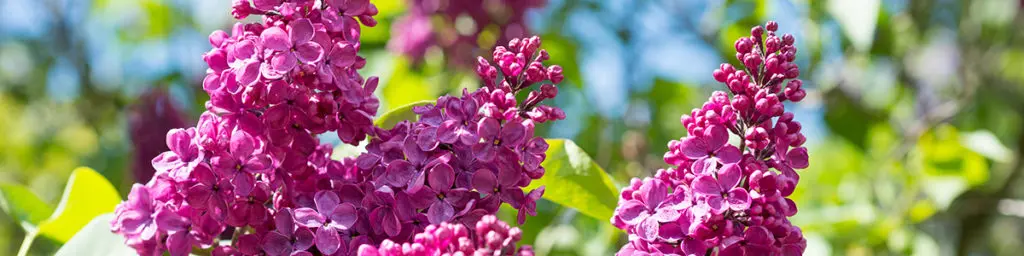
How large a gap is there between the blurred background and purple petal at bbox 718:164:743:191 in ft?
3.13

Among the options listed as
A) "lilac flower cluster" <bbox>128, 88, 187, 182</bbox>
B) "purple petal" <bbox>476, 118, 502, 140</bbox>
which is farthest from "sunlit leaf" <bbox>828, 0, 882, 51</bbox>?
"lilac flower cluster" <bbox>128, 88, 187, 182</bbox>

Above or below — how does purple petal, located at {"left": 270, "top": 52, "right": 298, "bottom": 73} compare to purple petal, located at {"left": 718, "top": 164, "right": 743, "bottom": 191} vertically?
below

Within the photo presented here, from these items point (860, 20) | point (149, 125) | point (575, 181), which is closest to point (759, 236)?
point (575, 181)

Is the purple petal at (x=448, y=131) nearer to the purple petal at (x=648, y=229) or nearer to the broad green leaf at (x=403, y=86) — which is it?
the purple petal at (x=648, y=229)

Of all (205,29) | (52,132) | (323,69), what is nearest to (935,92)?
(205,29)

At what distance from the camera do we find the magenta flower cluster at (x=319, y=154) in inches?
35.7

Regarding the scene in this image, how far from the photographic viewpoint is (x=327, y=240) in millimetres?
901

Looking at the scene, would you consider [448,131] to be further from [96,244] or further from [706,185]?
[96,244]

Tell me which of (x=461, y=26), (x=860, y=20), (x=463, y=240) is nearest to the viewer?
(x=463, y=240)

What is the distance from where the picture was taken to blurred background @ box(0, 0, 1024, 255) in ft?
8.05

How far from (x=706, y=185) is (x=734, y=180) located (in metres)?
0.03

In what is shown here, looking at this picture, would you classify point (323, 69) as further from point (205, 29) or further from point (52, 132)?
point (52, 132)

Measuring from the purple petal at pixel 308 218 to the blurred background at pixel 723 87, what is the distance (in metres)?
1.15

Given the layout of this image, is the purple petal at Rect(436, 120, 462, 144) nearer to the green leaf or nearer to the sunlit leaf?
the green leaf
